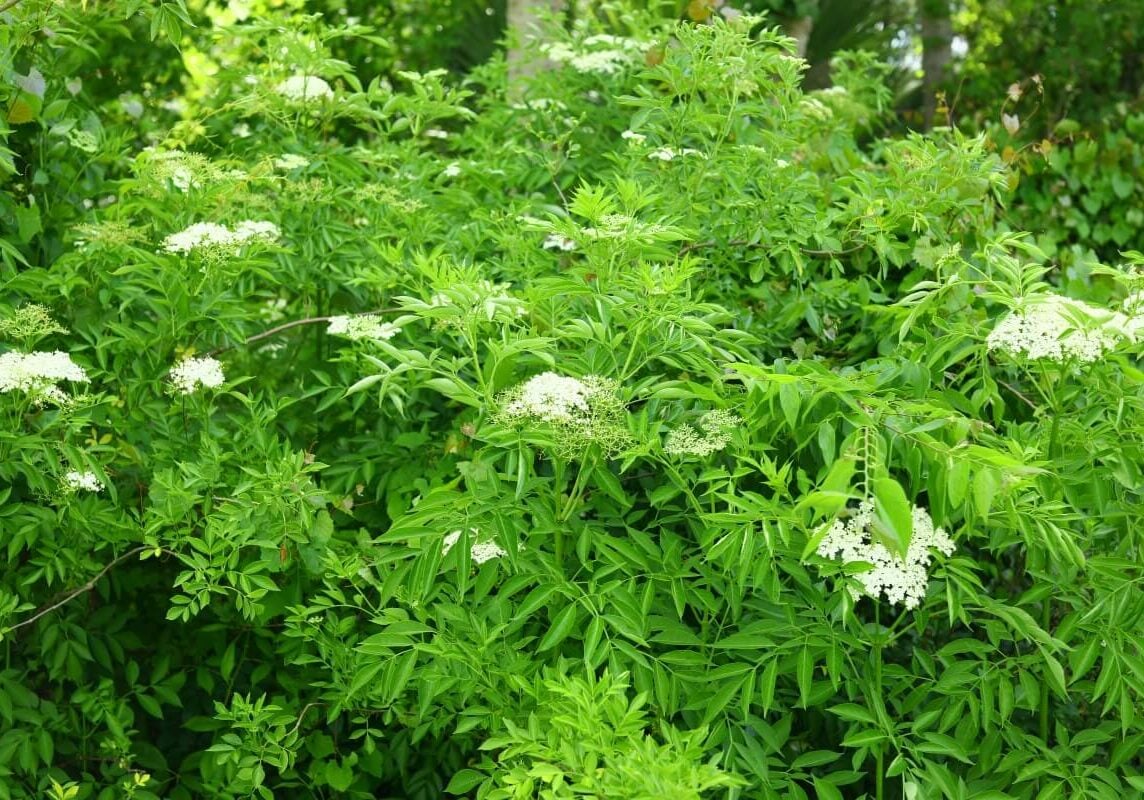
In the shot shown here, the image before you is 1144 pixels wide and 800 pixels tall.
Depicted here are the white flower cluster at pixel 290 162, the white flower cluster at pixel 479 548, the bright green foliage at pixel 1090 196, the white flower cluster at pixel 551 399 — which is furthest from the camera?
the bright green foliage at pixel 1090 196

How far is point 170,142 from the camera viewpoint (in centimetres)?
371

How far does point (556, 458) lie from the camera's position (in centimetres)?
241

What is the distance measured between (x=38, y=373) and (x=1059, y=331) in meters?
2.18

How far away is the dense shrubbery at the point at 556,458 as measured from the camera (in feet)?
7.61

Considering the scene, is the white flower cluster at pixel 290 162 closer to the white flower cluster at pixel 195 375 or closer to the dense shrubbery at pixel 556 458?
the dense shrubbery at pixel 556 458

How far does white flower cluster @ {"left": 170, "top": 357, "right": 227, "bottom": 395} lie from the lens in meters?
2.86

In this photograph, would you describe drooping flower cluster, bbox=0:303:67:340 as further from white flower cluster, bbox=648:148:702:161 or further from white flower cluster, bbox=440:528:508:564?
white flower cluster, bbox=648:148:702:161

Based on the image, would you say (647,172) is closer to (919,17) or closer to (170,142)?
(170,142)

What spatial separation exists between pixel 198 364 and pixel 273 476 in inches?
14.6

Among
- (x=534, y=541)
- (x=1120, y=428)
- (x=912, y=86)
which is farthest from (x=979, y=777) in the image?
(x=912, y=86)

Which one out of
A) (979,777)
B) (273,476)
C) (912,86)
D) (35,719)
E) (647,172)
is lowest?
(912,86)

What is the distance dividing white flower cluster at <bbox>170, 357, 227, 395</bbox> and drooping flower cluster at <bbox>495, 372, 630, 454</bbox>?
2.82 ft

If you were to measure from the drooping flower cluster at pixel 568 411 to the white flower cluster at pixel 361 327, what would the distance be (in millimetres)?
480

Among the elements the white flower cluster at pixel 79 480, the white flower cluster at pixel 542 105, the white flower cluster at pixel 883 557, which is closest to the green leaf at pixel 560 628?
the white flower cluster at pixel 883 557
